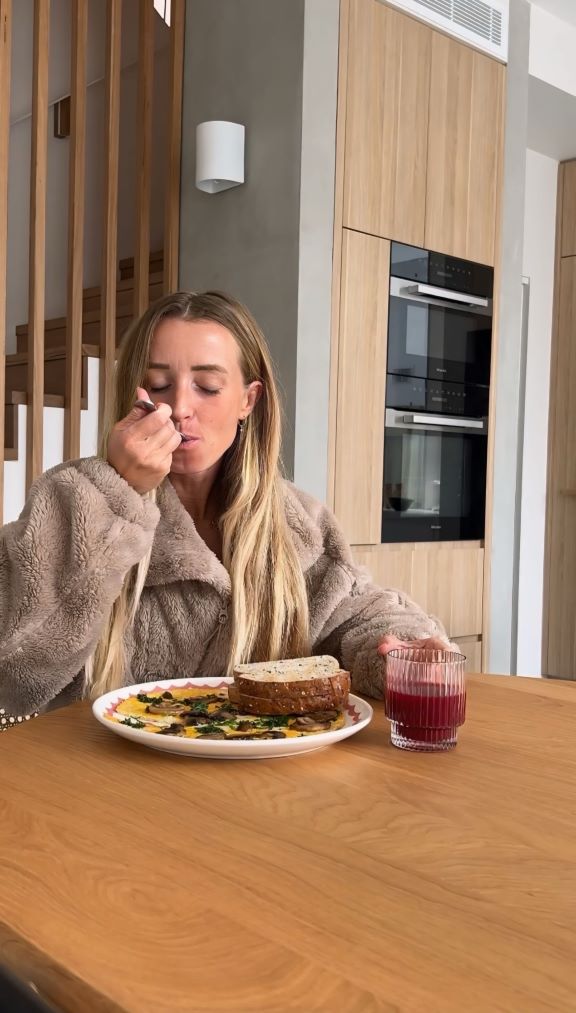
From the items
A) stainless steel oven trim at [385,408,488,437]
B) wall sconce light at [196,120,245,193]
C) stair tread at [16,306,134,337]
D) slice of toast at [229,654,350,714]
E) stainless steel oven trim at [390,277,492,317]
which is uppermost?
wall sconce light at [196,120,245,193]

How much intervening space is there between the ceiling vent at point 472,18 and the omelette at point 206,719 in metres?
2.77

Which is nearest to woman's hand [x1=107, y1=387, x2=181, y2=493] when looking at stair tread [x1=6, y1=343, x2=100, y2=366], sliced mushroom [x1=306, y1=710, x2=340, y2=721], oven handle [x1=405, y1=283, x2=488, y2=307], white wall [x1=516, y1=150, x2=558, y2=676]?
sliced mushroom [x1=306, y1=710, x2=340, y2=721]

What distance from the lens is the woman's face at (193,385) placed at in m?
1.52

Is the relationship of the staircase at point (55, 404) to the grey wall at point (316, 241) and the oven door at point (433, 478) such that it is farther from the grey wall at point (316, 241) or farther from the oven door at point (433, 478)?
the oven door at point (433, 478)

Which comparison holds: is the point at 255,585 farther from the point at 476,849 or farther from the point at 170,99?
the point at 170,99

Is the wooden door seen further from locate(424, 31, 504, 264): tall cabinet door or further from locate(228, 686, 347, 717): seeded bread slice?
locate(228, 686, 347, 717): seeded bread slice

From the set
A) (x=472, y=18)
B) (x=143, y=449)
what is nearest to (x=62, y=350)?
(x=472, y=18)

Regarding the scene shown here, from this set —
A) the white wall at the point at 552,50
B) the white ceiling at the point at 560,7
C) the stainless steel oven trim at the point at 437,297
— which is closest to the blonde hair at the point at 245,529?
the stainless steel oven trim at the point at 437,297

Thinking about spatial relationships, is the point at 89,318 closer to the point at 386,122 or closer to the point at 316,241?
the point at 316,241

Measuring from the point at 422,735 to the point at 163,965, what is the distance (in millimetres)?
512

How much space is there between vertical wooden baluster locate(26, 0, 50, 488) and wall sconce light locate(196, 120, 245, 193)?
0.48 m

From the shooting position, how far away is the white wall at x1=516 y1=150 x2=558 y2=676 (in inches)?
198

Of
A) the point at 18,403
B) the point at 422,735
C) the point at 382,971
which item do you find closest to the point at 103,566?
the point at 422,735

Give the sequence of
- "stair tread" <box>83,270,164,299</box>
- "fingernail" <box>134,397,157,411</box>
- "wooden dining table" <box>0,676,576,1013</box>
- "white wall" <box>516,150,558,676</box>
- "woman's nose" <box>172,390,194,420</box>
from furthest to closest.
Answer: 1. "white wall" <box>516,150,558,676</box>
2. "stair tread" <box>83,270,164,299</box>
3. "woman's nose" <box>172,390,194,420</box>
4. "fingernail" <box>134,397,157,411</box>
5. "wooden dining table" <box>0,676,576,1013</box>
